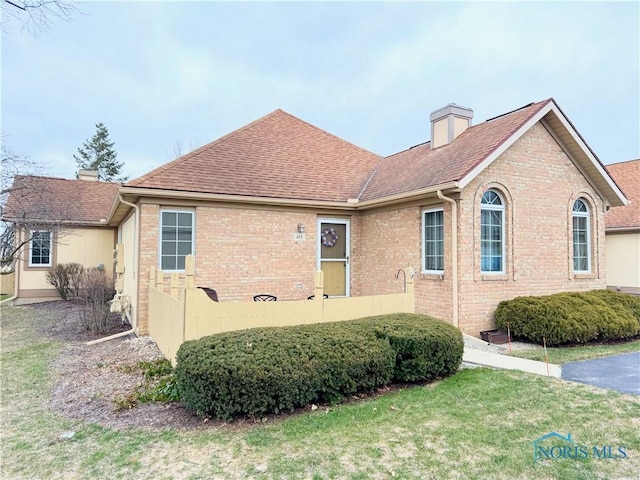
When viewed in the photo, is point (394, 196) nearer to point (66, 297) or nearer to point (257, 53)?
point (257, 53)

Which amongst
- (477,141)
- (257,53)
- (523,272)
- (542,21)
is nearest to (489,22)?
(542,21)

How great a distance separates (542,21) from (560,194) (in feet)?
16.1

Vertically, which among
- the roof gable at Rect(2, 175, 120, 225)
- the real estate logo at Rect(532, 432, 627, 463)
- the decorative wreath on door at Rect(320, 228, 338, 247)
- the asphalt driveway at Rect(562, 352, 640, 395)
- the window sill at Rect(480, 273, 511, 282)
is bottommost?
the asphalt driveway at Rect(562, 352, 640, 395)

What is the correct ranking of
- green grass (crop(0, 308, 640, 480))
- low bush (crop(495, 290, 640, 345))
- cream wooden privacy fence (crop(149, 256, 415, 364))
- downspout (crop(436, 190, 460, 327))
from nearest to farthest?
green grass (crop(0, 308, 640, 480)) → cream wooden privacy fence (crop(149, 256, 415, 364)) → low bush (crop(495, 290, 640, 345)) → downspout (crop(436, 190, 460, 327))

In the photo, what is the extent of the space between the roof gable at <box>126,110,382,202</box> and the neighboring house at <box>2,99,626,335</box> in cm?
5

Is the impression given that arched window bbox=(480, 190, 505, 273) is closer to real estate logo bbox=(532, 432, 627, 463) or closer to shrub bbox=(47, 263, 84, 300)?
real estate logo bbox=(532, 432, 627, 463)

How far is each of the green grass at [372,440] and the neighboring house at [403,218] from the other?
4.19 metres

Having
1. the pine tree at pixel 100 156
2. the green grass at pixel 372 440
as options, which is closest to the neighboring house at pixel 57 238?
the green grass at pixel 372 440

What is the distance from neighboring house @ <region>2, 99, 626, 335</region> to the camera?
9461 millimetres

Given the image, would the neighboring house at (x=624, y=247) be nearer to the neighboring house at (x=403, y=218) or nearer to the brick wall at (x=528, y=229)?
the neighboring house at (x=403, y=218)

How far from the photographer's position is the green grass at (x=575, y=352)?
7.48 metres

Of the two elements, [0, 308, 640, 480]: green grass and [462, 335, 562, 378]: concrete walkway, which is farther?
[462, 335, 562, 378]: concrete walkway

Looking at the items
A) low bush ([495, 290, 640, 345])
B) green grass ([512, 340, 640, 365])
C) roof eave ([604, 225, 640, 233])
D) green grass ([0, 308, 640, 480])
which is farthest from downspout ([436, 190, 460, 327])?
roof eave ([604, 225, 640, 233])

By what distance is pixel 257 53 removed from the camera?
18.0 metres
